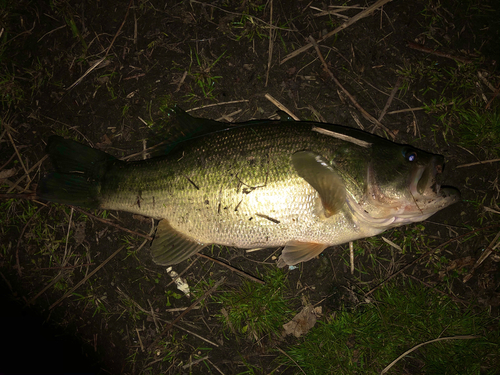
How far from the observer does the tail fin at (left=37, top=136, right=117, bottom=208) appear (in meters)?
2.94

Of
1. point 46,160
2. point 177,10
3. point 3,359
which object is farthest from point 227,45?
point 3,359

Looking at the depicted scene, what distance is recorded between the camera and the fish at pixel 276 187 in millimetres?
2420

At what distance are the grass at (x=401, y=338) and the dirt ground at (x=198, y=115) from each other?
0.16 m

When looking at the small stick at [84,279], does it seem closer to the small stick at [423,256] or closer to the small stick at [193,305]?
the small stick at [193,305]

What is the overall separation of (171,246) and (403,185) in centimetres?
222

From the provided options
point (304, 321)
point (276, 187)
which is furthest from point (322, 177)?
point (304, 321)

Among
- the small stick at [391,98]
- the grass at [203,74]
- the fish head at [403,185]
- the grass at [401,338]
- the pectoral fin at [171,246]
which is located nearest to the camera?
the fish head at [403,185]

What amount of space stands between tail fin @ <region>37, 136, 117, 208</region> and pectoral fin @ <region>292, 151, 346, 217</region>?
2003mm

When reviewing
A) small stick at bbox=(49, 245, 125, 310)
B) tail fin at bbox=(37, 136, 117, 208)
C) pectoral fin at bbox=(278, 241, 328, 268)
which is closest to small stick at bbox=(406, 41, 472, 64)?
pectoral fin at bbox=(278, 241, 328, 268)

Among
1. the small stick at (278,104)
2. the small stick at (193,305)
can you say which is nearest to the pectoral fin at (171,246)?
the small stick at (193,305)

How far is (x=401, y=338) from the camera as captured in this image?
3006 millimetres

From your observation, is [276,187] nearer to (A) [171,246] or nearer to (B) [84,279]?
(A) [171,246]

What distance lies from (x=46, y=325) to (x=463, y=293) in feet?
15.4

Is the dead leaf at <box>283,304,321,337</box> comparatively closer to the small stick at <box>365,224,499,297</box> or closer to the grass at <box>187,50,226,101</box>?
the small stick at <box>365,224,499,297</box>
